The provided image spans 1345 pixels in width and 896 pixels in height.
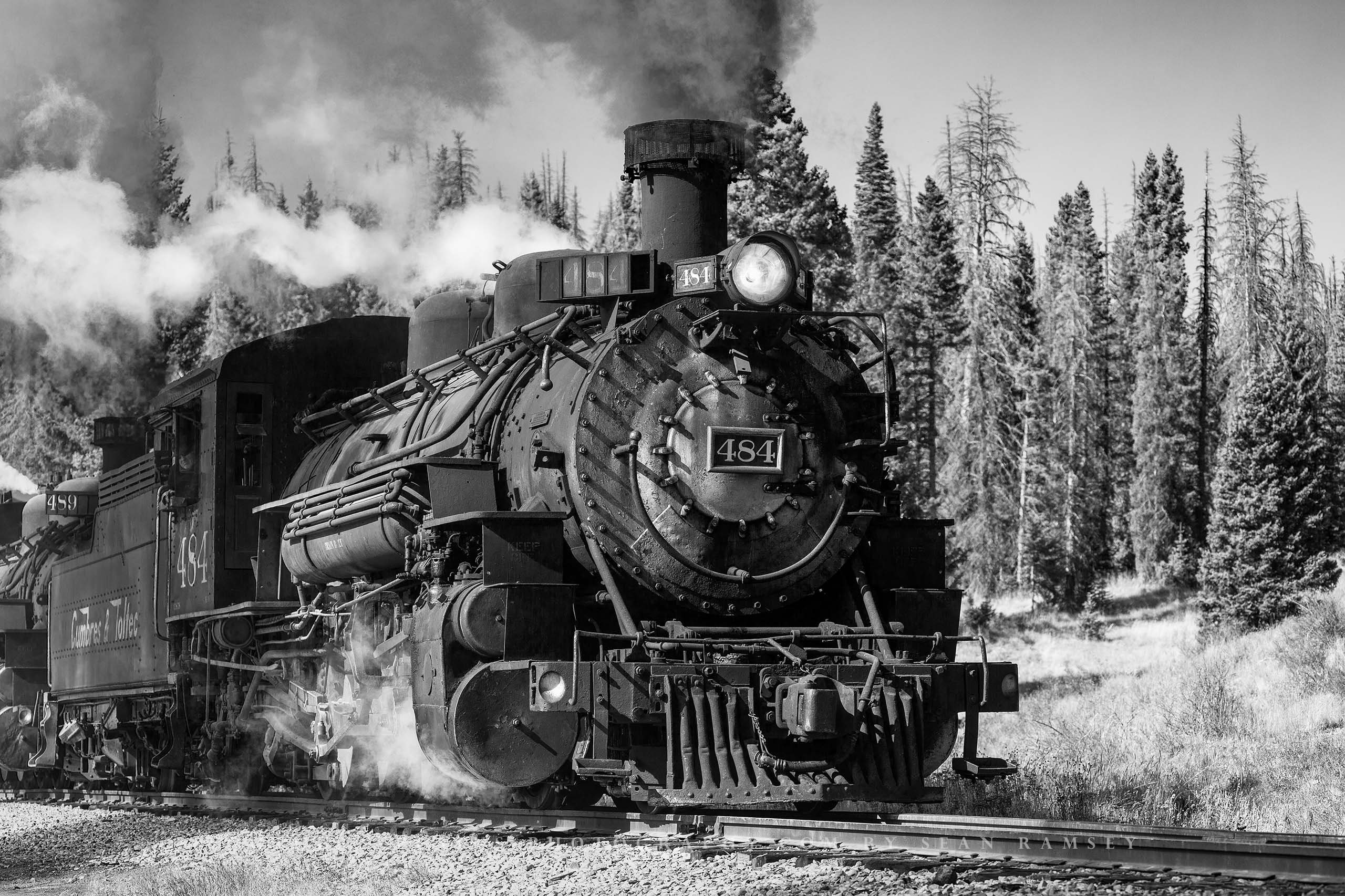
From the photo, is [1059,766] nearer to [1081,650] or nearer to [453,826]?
[453,826]

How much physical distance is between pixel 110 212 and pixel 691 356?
40.6ft

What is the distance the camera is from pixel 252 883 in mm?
7941

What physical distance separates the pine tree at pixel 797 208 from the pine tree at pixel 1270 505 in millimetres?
9448

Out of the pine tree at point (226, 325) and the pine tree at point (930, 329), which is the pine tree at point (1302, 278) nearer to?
the pine tree at point (930, 329)

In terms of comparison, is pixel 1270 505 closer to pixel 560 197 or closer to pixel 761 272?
pixel 761 272

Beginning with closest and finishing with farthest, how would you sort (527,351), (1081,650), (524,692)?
1. (524,692)
2. (527,351)
3. (1081,650)

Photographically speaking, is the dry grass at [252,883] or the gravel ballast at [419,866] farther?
the dry grass at [252,883]

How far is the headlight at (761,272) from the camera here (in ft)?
31.1

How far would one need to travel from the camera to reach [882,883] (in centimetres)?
636

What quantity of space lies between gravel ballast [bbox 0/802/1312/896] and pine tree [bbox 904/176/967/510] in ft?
94.4

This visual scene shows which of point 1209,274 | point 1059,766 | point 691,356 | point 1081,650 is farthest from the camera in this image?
point 1209,274

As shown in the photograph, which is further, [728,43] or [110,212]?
[110,212]

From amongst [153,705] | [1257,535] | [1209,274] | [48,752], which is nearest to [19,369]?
[48,752]

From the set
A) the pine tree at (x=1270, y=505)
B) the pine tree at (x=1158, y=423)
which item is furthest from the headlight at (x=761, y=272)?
the pine tree at (x=1158, y=423)
